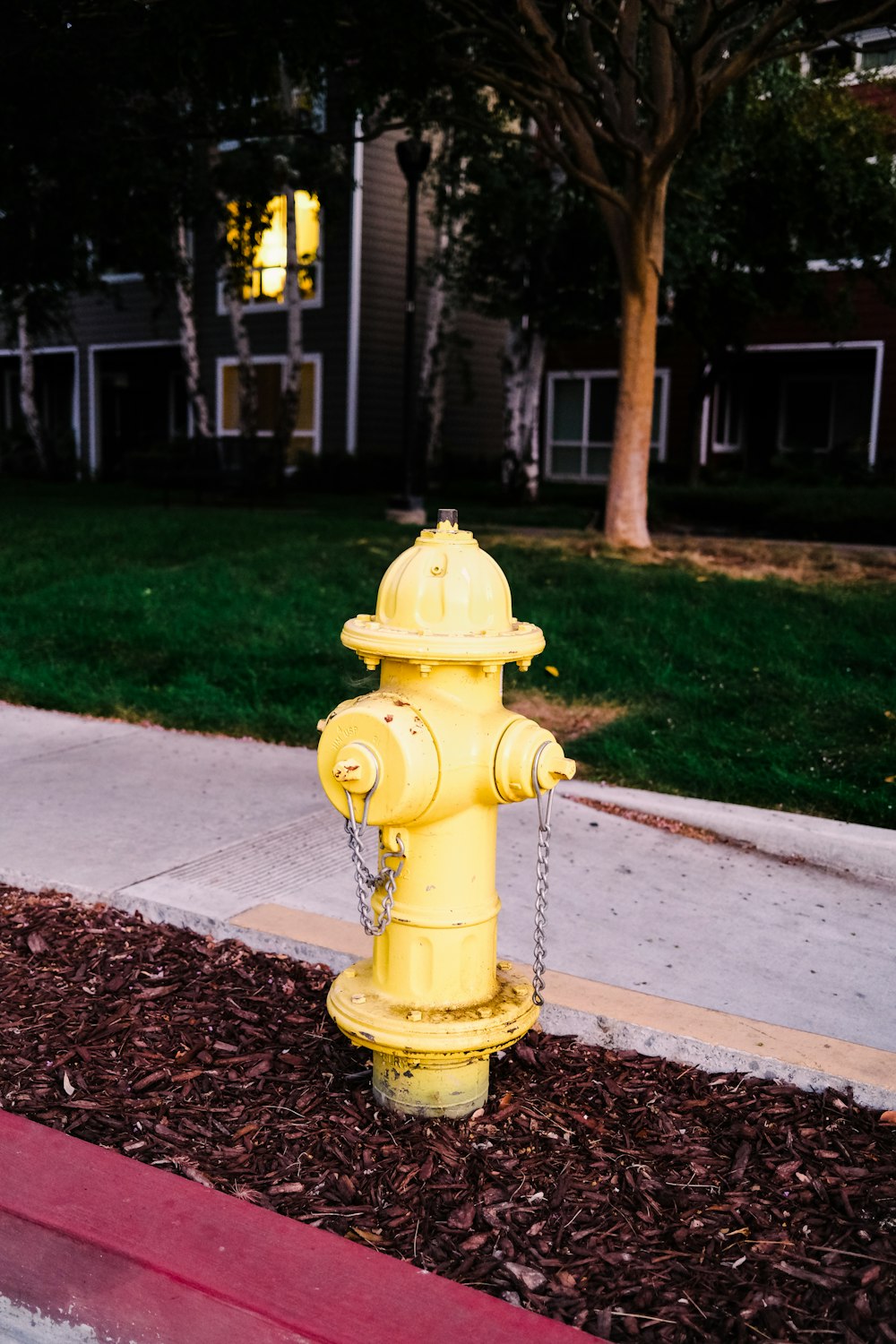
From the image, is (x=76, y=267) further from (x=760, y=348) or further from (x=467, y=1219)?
(x=467, y=1219)

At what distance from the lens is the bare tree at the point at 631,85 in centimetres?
1022

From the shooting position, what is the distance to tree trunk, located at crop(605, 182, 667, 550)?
11672mm

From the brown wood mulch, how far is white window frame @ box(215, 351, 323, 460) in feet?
65.7

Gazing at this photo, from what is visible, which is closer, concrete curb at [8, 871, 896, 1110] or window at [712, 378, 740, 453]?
concrete curb at [8, 871, 896, 1110]

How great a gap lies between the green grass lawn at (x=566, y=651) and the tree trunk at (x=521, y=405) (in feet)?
26.7

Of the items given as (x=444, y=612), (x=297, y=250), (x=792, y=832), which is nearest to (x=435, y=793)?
(x=444, y=612)

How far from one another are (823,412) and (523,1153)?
23979 millimetres

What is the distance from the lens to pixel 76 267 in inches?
575

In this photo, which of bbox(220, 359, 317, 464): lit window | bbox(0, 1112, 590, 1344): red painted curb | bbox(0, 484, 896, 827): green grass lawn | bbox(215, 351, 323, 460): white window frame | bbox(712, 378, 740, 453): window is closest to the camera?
bbox(0, 1112, 590, 1344): red painted curb

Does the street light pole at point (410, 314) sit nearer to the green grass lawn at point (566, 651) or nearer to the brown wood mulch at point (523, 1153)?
the green grass lawn at point (566, 651)

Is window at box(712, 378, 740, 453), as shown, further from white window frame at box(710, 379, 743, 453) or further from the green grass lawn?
the green grass lawn

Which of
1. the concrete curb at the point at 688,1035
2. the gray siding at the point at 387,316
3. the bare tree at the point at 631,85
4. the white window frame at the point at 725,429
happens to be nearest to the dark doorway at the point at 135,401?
the gray siding at the point at 387,316

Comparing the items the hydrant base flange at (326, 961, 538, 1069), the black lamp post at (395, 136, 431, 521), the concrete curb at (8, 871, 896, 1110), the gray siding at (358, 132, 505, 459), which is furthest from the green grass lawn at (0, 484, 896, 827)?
the gray siding at (358, 132, 505, 459)

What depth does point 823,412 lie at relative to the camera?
24.8m
